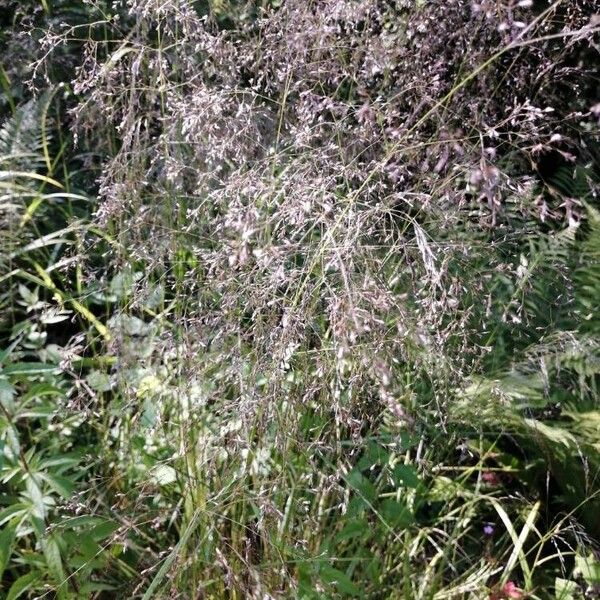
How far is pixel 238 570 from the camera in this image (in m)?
1.91

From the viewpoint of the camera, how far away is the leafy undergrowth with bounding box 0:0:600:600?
5.68 feet

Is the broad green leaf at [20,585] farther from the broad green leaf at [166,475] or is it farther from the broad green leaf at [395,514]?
the broad green leaf at [395,514]

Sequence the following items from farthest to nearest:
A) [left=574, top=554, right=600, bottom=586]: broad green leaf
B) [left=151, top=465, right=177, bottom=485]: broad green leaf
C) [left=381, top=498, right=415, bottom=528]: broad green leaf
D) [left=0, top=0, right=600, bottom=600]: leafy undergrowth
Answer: [left=574, top=554, right=600, bottom=586]: broad green leaf → [left=381, top=498, right=415, bottom=528]: broad green leaf → [left=151, top=465, right=177, bottom=485]: broad green leaf → [left=0, top=0, right=600, bottom=600]: leafy undergrowth

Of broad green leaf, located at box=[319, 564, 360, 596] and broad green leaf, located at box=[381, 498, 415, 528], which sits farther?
broad green leaf, located at box=[381, 498, 415, 528]

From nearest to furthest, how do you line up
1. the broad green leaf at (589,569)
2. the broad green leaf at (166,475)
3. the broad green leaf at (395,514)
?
1. the broad green leaf at (166,475)
2. the broad green leaf at (395,514)
3. the broad green leaf at (589,569)

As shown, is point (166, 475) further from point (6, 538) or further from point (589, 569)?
point (589, 569)

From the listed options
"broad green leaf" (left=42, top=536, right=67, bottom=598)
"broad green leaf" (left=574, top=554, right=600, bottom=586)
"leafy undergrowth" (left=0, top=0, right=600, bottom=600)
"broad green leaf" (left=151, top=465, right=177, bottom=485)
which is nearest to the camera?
"leafy undergrowth" (left=0, top=0, right=600, bottom=600)

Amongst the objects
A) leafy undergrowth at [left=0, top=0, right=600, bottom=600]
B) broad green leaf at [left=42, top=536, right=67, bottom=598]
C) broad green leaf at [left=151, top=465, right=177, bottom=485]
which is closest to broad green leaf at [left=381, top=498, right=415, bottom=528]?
leafy undergrowth at [left=0, top=0, right=600, bottom=600]

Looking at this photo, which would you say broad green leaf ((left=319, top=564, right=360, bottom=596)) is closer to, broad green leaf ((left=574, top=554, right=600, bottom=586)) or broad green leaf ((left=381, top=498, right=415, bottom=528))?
broad green leaf ((left=381, top=498, right=415, bottom=528))

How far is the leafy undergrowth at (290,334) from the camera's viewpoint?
1.73 metres

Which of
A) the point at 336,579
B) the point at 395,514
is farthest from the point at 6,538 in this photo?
the point at 395,514

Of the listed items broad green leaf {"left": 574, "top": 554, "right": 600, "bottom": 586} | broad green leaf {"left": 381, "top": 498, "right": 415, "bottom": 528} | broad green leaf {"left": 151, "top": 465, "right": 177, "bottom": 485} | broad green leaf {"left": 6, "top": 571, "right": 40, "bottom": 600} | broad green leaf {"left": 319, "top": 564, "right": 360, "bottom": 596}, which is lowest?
broad green leaf {"left": 574, "top": 554, "right": 600, "bottom": 586}

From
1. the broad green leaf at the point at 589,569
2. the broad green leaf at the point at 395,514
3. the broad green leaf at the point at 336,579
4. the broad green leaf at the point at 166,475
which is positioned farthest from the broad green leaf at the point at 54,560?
the broad green leaf at the point at 589,569

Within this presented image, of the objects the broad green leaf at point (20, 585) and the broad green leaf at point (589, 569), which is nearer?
the broad green leaf at point (20, 585)
